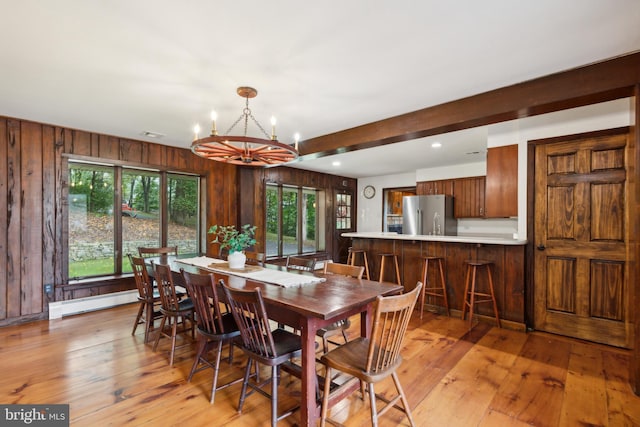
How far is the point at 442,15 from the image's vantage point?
1720 mm

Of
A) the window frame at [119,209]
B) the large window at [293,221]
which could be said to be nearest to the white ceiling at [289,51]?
the window frame at [119,209]

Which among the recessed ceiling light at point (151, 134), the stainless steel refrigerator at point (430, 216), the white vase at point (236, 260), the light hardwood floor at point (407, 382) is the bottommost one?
the light hardwood floor at point (407, 382)

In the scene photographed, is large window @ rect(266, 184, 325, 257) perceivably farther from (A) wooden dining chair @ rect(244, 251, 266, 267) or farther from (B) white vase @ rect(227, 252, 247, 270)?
(B) white vase @ rect(227, 252, 247, 270)

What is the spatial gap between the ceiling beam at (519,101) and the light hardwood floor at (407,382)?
215 cm

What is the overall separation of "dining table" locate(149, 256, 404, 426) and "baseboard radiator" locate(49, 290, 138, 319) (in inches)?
86.0

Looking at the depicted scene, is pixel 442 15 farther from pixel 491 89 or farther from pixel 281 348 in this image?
pixel 281 348

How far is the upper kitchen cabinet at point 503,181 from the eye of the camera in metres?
3.80

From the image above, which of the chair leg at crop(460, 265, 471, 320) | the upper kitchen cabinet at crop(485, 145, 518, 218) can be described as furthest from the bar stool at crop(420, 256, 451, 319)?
the upper kitchen cabinet at crop(485, 145, 518, 218)

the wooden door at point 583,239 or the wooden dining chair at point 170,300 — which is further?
the wooden door at point 583,239

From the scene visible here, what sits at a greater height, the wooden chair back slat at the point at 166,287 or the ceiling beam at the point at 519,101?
the ceiling beam at the point at 519,101

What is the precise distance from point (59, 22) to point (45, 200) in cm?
282

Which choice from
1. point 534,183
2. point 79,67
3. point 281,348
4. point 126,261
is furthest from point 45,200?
point 534,183

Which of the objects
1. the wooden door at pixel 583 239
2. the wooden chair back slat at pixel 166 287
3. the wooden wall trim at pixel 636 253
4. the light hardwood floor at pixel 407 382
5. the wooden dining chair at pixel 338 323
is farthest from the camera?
the wooden door at pixel 583 239

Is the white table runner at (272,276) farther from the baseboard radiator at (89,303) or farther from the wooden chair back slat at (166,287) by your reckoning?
the baseboard radiator at (89,303)
